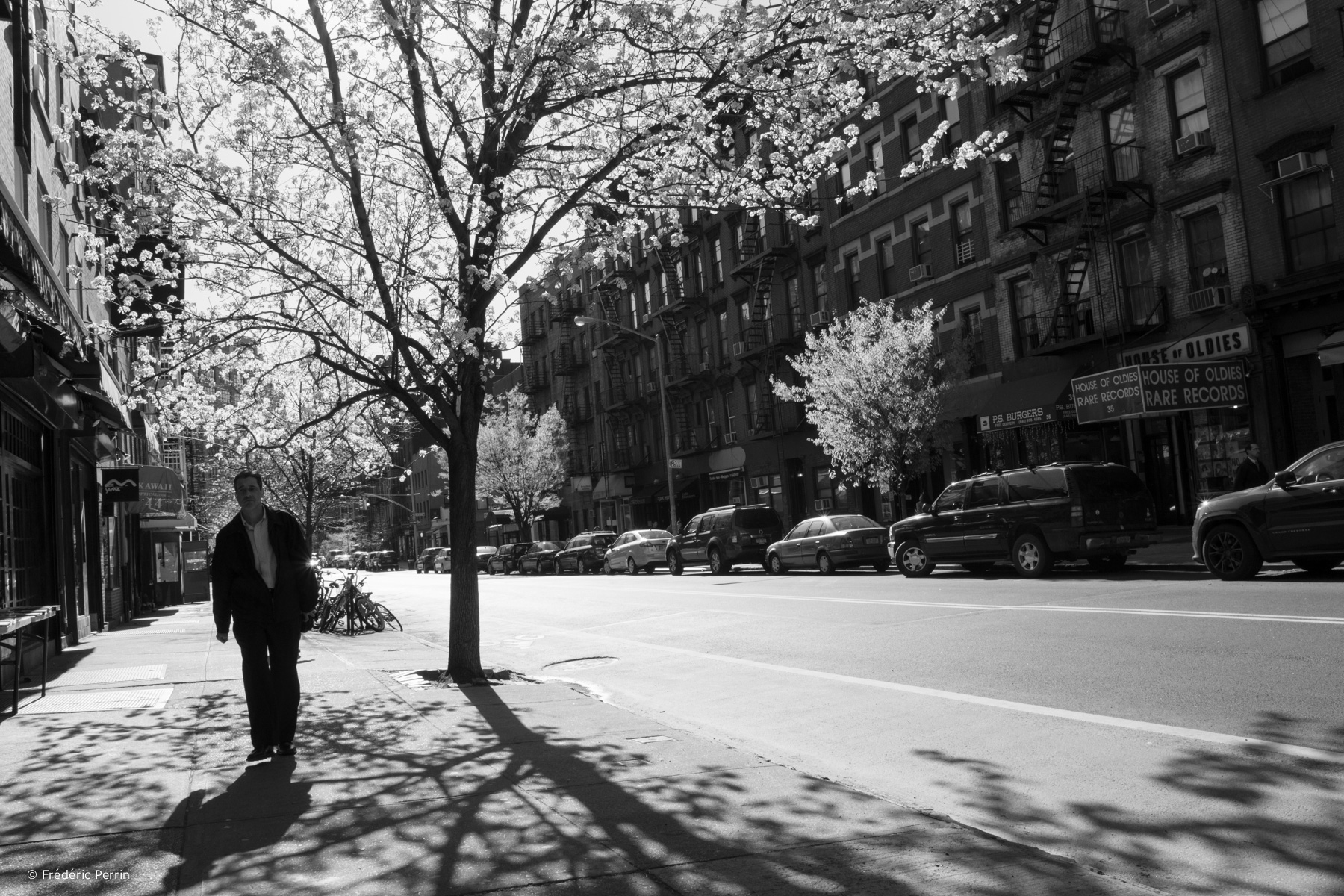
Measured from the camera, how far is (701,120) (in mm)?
10375

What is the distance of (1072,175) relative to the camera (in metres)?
27.0

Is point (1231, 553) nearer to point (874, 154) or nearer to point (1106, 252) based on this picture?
point (1106, 252)

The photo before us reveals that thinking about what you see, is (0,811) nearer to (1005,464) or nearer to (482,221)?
(482,221)

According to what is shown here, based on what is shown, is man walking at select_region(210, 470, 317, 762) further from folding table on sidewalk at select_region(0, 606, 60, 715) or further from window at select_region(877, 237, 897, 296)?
window at select_region(877, 237, 897, 296)

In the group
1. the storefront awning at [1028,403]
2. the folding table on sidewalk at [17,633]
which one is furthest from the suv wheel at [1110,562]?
the folding table on sidewalk at [17,633]

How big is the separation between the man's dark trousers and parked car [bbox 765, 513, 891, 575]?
63.1 ft

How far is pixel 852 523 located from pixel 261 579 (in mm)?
20009

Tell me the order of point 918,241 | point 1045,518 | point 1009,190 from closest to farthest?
point 1045,518
point 1009,190
point 918,241

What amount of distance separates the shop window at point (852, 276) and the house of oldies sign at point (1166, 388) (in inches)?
560

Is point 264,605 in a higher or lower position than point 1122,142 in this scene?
lower

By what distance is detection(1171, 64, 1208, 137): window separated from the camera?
2359cm

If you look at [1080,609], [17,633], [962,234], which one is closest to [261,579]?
[17,633]

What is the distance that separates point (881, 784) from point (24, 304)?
33.4 ft

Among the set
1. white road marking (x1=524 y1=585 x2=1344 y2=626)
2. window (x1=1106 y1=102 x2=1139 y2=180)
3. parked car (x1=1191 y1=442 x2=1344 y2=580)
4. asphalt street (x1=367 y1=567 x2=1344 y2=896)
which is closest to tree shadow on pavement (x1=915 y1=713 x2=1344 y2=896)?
asphalt street (x1=367 y1=567 x2=1344 y2=896)
